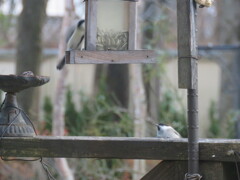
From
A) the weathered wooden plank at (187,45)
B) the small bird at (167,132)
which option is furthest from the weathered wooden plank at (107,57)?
the small bird at (167,132)

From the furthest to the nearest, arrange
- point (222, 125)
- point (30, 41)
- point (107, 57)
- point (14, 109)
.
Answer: point (222, 125)
point (30, 41)
point (14, 109)
point (107, 57)

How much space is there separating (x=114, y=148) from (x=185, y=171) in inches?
15.3

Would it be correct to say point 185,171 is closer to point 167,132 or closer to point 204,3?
point 204,3

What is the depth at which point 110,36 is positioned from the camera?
3.40 m

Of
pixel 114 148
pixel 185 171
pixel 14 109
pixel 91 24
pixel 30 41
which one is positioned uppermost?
pixel 30 41

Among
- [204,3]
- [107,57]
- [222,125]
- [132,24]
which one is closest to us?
[204,3]

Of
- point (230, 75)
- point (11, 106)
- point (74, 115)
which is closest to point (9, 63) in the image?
point (74, 115)

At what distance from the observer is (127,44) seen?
3406mm

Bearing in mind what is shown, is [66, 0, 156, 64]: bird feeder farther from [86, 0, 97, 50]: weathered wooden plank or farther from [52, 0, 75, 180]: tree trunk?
[52, 0, 75, 180]: tree trunk

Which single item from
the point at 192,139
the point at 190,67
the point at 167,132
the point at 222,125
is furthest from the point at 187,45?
the point at 222,125

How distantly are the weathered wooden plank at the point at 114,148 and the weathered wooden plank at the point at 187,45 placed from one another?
0.33 metres

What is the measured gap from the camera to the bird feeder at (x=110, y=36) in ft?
10.5

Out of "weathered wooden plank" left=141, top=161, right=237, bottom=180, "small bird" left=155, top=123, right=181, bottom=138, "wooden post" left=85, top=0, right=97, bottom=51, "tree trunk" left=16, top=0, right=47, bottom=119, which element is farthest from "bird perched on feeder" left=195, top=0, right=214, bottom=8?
"tree trunk" left=16, top=0, right=47, bottom=119

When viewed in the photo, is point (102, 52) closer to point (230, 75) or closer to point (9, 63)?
point (230, 75)
